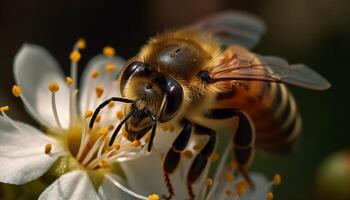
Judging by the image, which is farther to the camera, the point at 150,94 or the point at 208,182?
the point at 208,182

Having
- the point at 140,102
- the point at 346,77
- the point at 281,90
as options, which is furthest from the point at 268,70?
the point at 346,77

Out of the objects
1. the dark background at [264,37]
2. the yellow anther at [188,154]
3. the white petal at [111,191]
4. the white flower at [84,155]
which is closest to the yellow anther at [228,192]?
the white flower at [84,155]

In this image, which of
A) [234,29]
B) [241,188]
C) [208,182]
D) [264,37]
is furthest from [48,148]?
[264,37]

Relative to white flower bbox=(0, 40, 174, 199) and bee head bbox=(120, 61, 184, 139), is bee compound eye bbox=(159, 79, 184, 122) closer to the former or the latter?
bee head bbox=(120, 61, 184, 139)

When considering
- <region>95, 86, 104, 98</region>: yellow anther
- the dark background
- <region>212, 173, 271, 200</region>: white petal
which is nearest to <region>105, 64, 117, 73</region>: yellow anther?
<region>95, 86, 104, 98</region>: yellow anther

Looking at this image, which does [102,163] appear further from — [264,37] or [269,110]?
[264,37]

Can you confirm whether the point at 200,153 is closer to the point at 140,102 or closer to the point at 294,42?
the point at 140,102
